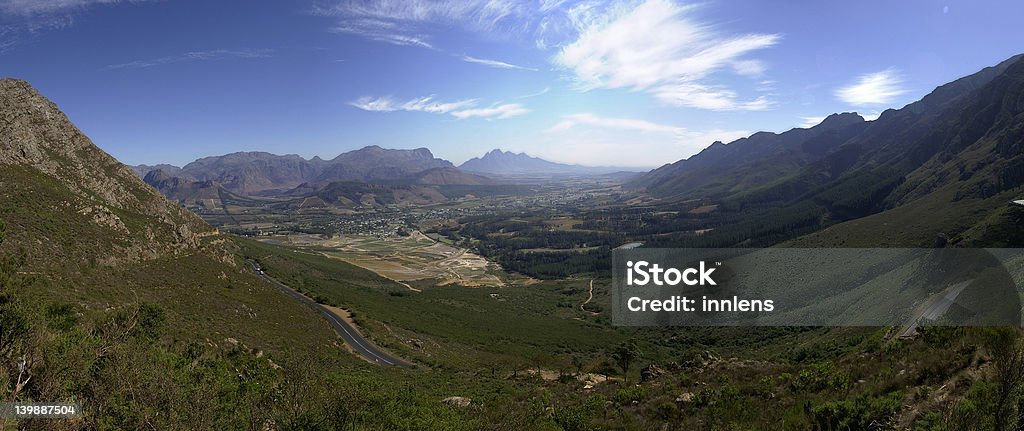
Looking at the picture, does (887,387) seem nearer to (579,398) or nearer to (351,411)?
(579,398)

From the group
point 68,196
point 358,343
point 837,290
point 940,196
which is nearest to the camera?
point 358,343

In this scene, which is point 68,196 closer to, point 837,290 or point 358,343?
point 358,343

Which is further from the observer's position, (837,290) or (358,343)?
(837,290)

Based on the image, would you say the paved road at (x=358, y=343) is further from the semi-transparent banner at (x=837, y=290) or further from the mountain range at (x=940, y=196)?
the mountain range at (x=940, y=196)

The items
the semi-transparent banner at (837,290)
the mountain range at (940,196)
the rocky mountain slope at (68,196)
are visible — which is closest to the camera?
the semi-transparent banner at (837,290)

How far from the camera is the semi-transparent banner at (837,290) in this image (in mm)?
30391

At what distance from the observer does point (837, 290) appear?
223 feet

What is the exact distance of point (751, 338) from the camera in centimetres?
6162

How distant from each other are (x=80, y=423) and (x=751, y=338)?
227 feet

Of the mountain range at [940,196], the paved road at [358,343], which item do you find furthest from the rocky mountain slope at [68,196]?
the mountain range at [940,196]

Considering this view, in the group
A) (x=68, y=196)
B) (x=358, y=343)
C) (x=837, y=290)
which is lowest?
(x=837, y=290)

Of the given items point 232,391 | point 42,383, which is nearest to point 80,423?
point 42,383

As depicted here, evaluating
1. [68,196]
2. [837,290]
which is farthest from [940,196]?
[68,196]

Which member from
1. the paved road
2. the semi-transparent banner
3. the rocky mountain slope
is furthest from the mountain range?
the rocky mountain slope
